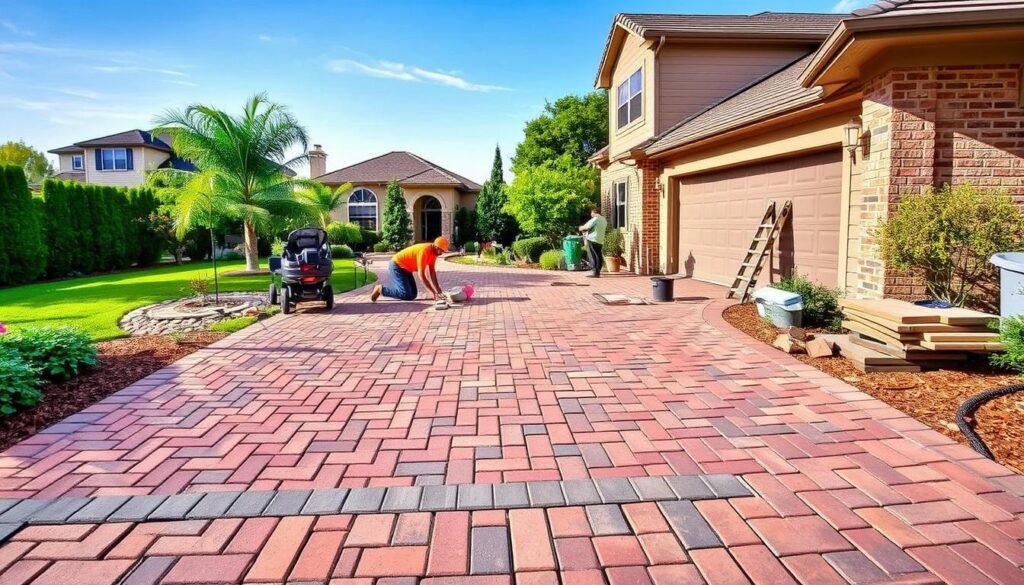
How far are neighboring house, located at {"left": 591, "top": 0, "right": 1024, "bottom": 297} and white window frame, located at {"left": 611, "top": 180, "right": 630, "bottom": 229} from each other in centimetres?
6

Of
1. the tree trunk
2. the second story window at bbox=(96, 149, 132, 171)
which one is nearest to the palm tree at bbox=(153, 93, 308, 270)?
the tree trunk

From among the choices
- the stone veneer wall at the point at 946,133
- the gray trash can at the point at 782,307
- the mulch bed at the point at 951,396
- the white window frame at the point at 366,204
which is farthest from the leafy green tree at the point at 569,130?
the mulch bed at the point at 951,396

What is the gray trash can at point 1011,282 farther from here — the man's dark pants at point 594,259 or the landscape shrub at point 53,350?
the man's dark pants at point 594,259

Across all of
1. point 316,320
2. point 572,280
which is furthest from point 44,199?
point 572,280

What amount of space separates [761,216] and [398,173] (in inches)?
1025

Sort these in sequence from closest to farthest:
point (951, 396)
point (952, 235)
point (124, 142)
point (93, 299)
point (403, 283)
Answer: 1. point (951, 396)
2. point (952, 235)
3. point (403, 283)
4. point (93, 299)
5. point (124, 142)

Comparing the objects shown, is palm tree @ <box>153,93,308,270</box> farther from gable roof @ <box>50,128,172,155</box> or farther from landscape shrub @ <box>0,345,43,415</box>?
gable roof @ <box>50,128,172,155</box>

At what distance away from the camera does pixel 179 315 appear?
8.65 m

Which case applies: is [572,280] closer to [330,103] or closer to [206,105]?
[330,103]

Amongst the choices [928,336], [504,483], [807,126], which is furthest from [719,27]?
[504,483]

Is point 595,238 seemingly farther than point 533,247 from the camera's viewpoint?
No

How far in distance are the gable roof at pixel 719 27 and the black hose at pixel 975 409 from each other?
11636 mm

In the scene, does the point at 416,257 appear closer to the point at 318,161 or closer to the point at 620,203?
the point at 620,203

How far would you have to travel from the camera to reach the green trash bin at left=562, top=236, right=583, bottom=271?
16297mm
